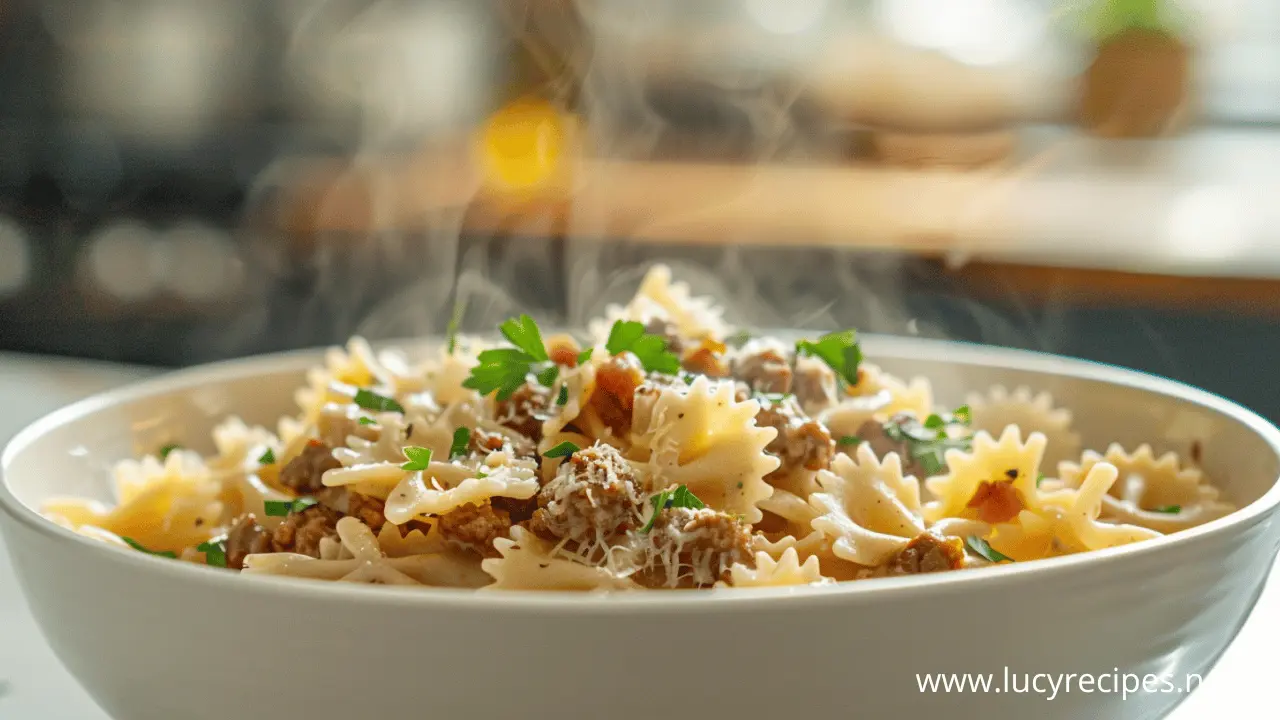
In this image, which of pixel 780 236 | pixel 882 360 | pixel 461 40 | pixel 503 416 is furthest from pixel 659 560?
pixel 461 40

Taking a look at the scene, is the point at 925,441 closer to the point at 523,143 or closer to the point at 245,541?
the point at 245,541

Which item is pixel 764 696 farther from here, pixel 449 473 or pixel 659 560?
pixel 449 473

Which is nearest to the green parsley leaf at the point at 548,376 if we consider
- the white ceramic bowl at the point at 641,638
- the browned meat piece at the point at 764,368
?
the browned meat piece at the point at 764,368

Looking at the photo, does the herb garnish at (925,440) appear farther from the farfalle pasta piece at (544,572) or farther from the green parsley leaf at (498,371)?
the farfalle pasta piece at (544,572)

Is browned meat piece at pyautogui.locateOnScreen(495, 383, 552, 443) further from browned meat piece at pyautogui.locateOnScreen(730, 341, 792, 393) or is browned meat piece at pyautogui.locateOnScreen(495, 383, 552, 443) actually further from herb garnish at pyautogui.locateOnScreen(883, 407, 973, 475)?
herb garnish at pyautogui.locateOnScreen(883, 407, 973, 475)

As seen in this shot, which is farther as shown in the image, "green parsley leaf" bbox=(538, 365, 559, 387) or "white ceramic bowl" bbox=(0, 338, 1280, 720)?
"green parsley leaf" bbox=(538, 365, 559, 387)

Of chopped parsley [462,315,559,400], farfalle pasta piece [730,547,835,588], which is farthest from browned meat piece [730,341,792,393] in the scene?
farfalle pasta piece [730,547,835,588]
